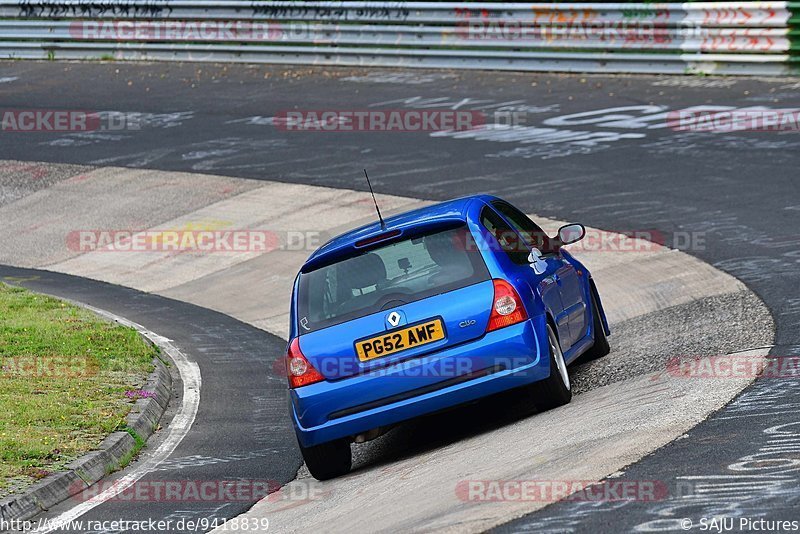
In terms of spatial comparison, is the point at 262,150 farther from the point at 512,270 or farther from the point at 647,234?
the point at 512,270

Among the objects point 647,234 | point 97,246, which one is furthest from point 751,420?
point 97,246

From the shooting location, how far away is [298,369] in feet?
27.0

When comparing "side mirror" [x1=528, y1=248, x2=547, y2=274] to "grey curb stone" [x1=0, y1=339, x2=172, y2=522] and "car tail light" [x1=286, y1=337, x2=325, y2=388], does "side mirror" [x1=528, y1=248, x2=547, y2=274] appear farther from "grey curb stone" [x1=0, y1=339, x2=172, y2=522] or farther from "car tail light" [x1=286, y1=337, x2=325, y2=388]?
"grey curb stone" [x1=0, y1=339, x2=172, y2=522]

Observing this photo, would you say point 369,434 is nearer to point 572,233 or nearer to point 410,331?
point 410,331

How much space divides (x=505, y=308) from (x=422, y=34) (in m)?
19.1

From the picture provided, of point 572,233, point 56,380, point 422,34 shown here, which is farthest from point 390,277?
point 422,34

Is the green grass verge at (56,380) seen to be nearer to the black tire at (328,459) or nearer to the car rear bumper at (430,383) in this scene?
the black tire at (328,459)

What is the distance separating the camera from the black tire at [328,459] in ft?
27.0

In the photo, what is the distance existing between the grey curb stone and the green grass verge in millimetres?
82

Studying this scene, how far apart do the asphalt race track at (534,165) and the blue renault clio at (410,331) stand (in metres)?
0.78

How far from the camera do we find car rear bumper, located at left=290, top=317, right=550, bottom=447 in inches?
315

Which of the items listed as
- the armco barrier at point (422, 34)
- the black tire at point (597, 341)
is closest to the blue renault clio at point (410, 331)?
the black tire at point (597, 341)

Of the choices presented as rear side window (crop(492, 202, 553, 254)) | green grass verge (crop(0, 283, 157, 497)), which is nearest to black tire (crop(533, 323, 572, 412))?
rear side window (crop(492, 202, 553, 254))

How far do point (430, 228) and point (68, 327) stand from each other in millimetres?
5454
